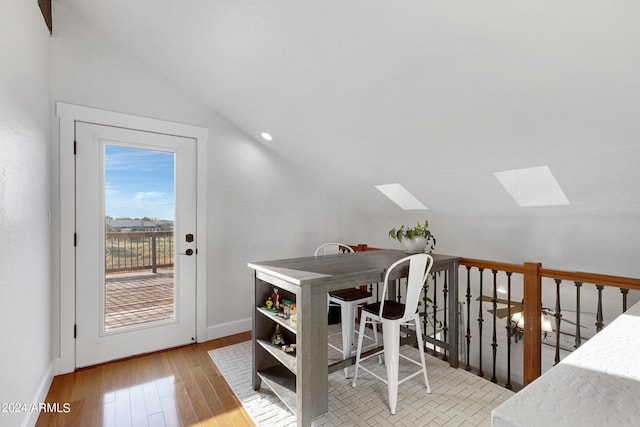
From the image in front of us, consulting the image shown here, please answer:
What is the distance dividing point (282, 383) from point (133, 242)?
1893 millimetres

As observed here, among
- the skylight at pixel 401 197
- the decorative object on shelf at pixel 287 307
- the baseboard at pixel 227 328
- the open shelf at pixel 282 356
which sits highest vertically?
the skylight at pixel 401 197

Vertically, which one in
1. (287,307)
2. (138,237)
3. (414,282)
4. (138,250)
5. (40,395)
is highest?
(138,237)

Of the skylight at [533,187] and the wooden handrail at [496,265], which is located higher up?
the skylight at [533,187]

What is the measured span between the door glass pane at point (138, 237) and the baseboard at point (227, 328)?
17.7 inches

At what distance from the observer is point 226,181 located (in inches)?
134

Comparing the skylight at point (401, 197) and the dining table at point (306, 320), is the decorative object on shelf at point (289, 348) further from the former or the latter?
the skylight at point (401, 197)

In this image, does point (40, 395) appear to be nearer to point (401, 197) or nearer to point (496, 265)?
point (496, 265)

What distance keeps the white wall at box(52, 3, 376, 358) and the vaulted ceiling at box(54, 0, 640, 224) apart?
17cm

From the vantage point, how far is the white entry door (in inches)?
105

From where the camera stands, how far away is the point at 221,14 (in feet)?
6.67

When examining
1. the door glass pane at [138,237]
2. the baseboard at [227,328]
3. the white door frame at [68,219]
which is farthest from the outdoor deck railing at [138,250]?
the baseboard at [227,328]

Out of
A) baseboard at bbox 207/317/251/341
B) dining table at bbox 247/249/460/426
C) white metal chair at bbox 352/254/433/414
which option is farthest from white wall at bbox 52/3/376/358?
white metal chair at bbox 352/254/433/414

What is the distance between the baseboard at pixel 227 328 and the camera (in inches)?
130

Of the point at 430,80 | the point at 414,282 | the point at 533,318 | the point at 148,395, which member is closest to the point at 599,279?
the point at 533,318
